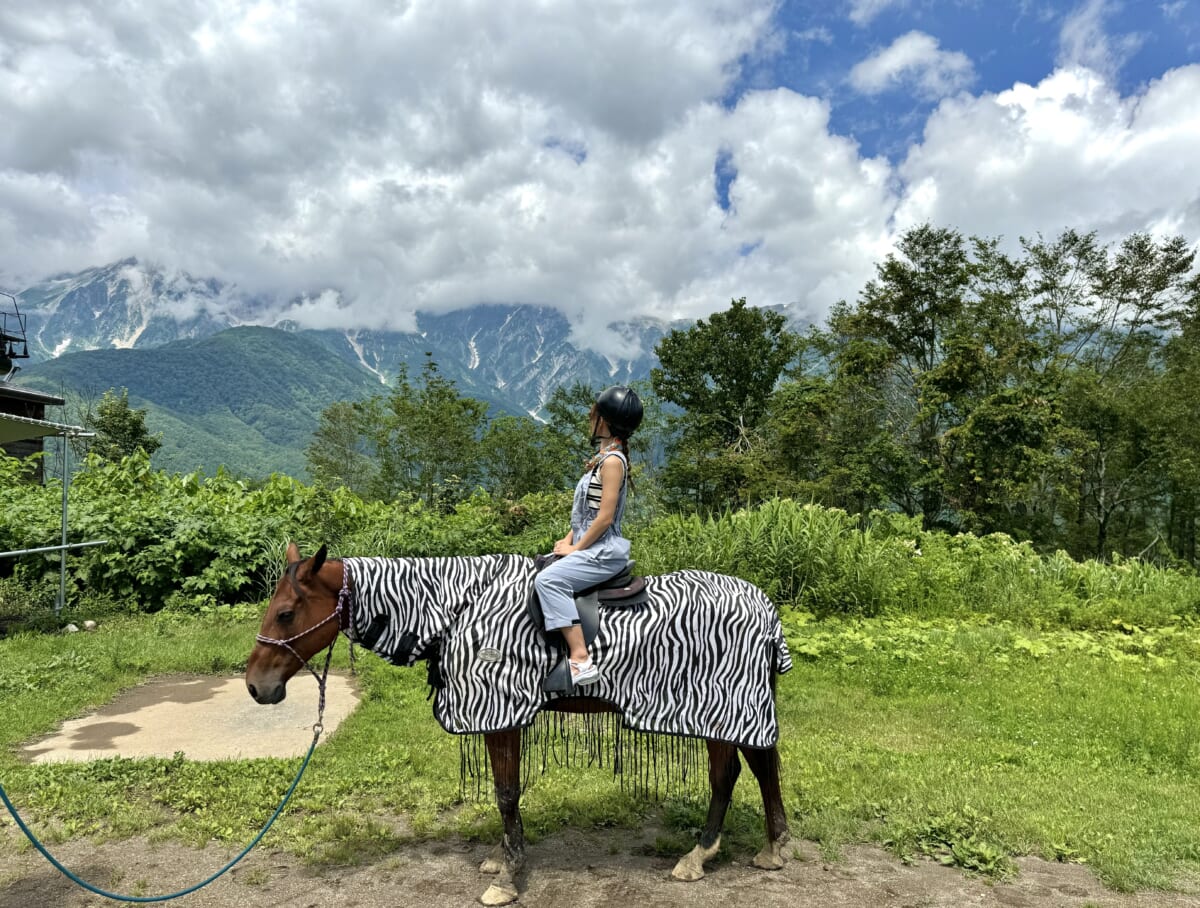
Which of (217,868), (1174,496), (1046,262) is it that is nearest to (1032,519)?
(1174,496)

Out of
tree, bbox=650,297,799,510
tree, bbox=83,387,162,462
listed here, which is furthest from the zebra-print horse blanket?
tree, bbox=83,387,162,462

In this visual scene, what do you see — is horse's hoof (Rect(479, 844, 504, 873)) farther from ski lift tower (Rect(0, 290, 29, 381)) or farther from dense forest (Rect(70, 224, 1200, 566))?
ski lift tower (Rect(0, 290, 29, 381))

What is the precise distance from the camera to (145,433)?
39.4 meters

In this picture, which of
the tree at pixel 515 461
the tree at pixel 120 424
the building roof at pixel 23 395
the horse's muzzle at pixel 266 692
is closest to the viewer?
the horse's muzzle at pixel 266 692

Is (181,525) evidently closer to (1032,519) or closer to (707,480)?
(707,480)

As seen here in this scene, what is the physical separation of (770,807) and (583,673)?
1327 millimetres

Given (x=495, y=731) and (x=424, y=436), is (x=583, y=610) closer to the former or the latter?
(x=495, y=731)

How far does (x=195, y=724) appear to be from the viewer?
6.07 metres

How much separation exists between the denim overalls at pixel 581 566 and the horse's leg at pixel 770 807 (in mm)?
1215

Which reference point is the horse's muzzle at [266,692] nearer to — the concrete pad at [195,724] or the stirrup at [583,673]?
the stirrup at [583,673]

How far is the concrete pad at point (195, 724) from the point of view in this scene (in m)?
5.43

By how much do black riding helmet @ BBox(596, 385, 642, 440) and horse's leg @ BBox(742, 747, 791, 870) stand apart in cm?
171

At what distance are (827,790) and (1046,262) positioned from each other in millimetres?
28404

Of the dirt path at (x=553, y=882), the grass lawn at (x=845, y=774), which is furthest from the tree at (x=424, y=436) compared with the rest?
the dirt path at (x=553, y=882)
